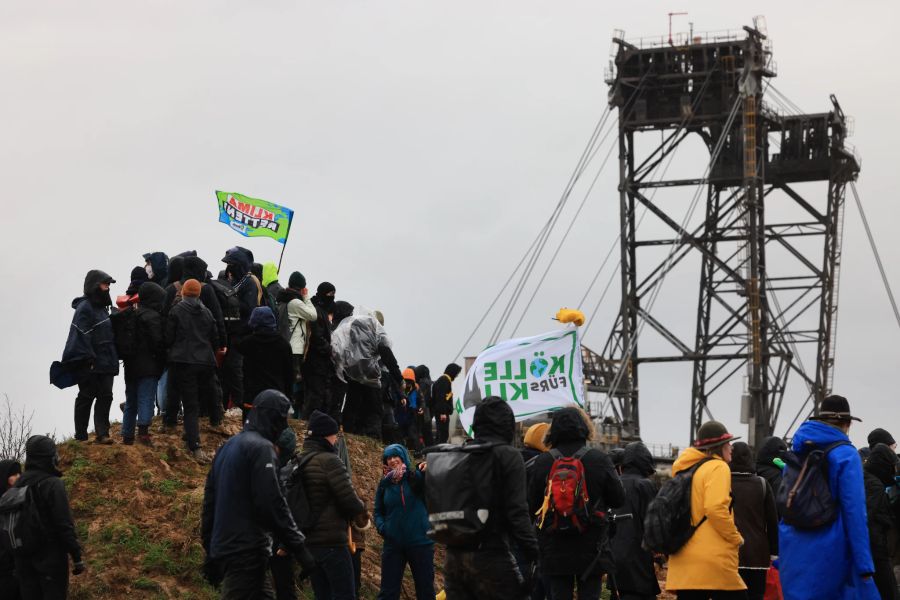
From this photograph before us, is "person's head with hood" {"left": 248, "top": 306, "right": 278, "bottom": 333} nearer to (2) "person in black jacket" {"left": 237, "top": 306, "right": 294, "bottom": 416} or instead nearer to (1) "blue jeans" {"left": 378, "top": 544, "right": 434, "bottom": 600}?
(2) "person in black jacket" {"left": 237, "top": 306, "right": 294, "bottom": 416}

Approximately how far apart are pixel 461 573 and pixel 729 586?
207 cm

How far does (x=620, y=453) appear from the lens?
1333 centimetres

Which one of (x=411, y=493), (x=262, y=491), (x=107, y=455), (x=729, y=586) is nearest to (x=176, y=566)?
(x=107, y=455)

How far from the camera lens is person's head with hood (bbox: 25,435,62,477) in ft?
40.0

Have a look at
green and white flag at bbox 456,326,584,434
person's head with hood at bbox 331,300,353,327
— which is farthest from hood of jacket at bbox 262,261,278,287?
green and white flag at bbox 456,326,584,434

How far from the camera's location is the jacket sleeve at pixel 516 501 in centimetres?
948

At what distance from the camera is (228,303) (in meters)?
17.6

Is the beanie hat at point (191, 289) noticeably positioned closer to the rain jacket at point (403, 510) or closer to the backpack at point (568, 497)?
the rain jacket at point (403, 510)

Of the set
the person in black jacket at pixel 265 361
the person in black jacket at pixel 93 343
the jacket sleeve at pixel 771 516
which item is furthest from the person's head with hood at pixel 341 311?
the jacket sleeve at pixel 771 516

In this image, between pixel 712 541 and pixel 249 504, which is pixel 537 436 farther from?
pixel 249 504

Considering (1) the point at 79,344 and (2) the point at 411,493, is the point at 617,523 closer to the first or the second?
(2) the point at 411,493

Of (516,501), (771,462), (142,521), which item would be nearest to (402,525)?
(516,501)

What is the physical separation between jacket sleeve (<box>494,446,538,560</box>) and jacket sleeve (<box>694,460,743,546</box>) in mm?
1602

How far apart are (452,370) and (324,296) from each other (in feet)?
14.6
